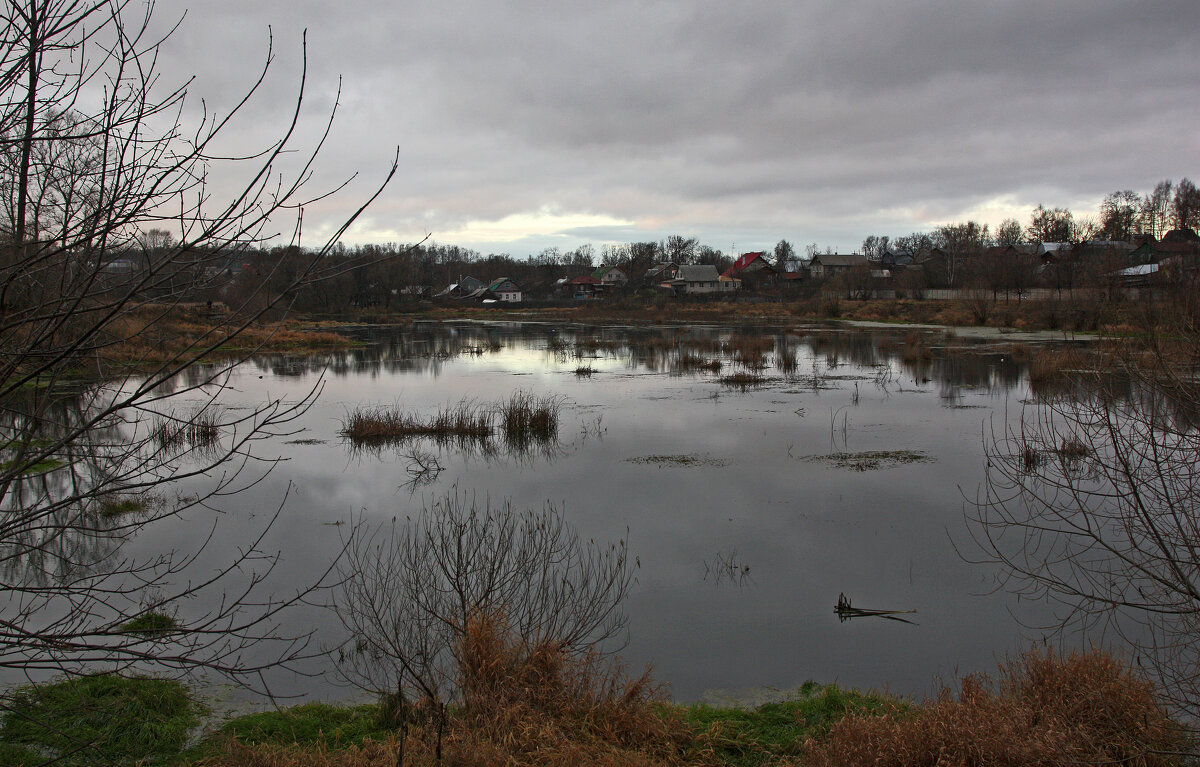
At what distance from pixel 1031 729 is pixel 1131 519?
4.94 ft

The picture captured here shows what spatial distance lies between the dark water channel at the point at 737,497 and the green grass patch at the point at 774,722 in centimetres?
54

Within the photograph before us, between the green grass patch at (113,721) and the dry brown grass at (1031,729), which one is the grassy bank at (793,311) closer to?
the dry brown grass at (1031,729)

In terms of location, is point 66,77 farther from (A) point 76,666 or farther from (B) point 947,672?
(B) point 947,672

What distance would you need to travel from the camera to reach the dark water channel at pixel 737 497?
758 cm

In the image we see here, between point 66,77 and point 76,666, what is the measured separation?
6.43 m

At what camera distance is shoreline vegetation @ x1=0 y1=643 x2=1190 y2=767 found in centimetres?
493

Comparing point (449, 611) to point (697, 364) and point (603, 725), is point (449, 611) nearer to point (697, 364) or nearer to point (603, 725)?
point (603, 725)

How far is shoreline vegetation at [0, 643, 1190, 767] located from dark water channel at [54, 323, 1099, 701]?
822mm

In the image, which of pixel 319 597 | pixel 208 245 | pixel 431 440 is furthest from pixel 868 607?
pixel 431 440

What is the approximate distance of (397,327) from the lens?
2265 inches

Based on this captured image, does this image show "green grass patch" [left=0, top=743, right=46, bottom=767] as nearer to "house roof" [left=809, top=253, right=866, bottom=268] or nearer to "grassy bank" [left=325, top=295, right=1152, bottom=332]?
"grassy bank" [left=325, top=295, right=1152, bottom=332]

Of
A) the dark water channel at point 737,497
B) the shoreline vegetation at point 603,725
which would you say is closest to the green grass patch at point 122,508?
the dark water channel at point 737,497

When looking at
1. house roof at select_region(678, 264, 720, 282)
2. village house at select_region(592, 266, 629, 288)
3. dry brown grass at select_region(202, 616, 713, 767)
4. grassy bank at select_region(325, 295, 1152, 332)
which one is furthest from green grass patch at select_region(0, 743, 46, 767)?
village house at select_region(592, 266, 629, 288)

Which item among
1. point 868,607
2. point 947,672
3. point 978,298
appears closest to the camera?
point 947,672
